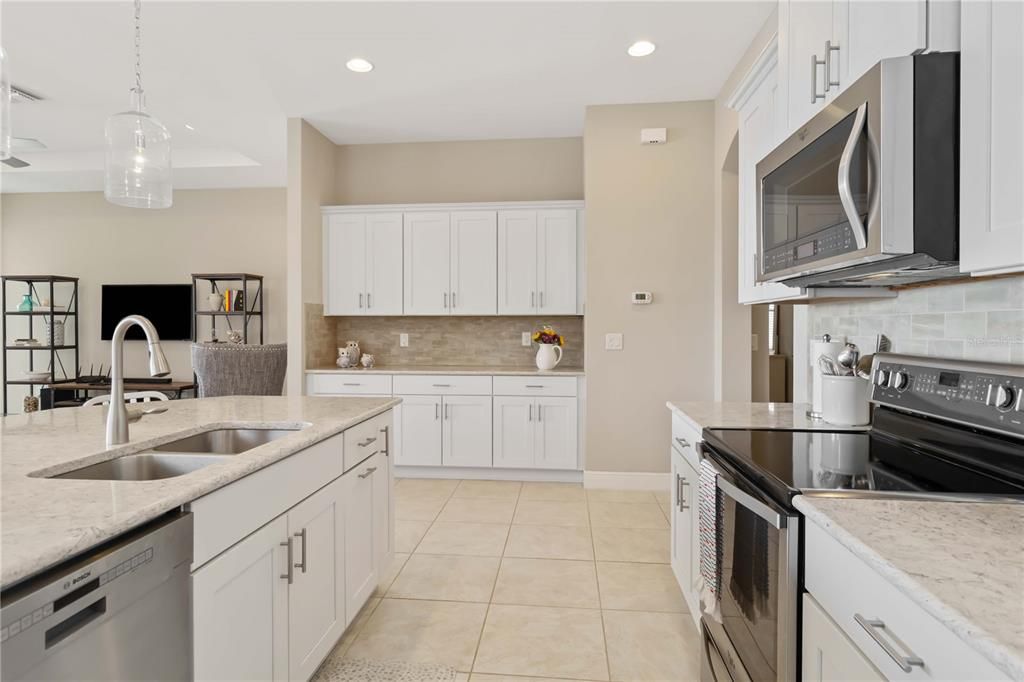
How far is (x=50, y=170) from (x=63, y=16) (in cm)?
348

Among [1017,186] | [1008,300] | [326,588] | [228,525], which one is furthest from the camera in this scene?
[326,588]

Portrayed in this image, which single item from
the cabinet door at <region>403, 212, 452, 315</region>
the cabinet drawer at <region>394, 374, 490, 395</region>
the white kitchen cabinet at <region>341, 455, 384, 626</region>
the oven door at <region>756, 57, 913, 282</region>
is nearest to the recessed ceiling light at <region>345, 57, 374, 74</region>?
the cabinet door at <region>403, 212, 452, 315</region>

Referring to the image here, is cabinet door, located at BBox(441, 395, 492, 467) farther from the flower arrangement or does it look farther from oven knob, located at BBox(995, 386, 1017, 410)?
oven knob, located at BBox(995, 386, 1017, 410)

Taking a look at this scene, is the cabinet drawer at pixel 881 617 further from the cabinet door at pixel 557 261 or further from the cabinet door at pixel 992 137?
the cabinet door at pixel 557 261

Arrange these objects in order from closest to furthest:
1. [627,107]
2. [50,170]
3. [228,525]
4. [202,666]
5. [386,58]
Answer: [202,666], [228,525], [386,58], [627,107], [50,170]

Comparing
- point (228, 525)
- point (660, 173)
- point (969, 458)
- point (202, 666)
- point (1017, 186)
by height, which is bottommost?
point (202, 666)

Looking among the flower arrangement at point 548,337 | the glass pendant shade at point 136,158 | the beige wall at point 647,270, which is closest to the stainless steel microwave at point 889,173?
the beige wall at point 647,270

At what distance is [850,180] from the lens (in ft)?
4.15

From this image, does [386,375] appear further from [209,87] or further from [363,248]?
[209,87]

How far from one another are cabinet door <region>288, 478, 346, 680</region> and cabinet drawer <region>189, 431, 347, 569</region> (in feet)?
0.20

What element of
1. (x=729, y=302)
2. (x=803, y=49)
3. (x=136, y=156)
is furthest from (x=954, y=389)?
(x=136, y=156)

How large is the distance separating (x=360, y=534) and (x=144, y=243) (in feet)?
19.4

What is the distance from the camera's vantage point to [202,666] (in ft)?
3.79

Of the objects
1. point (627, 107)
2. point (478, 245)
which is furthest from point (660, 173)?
point (478, 245)
